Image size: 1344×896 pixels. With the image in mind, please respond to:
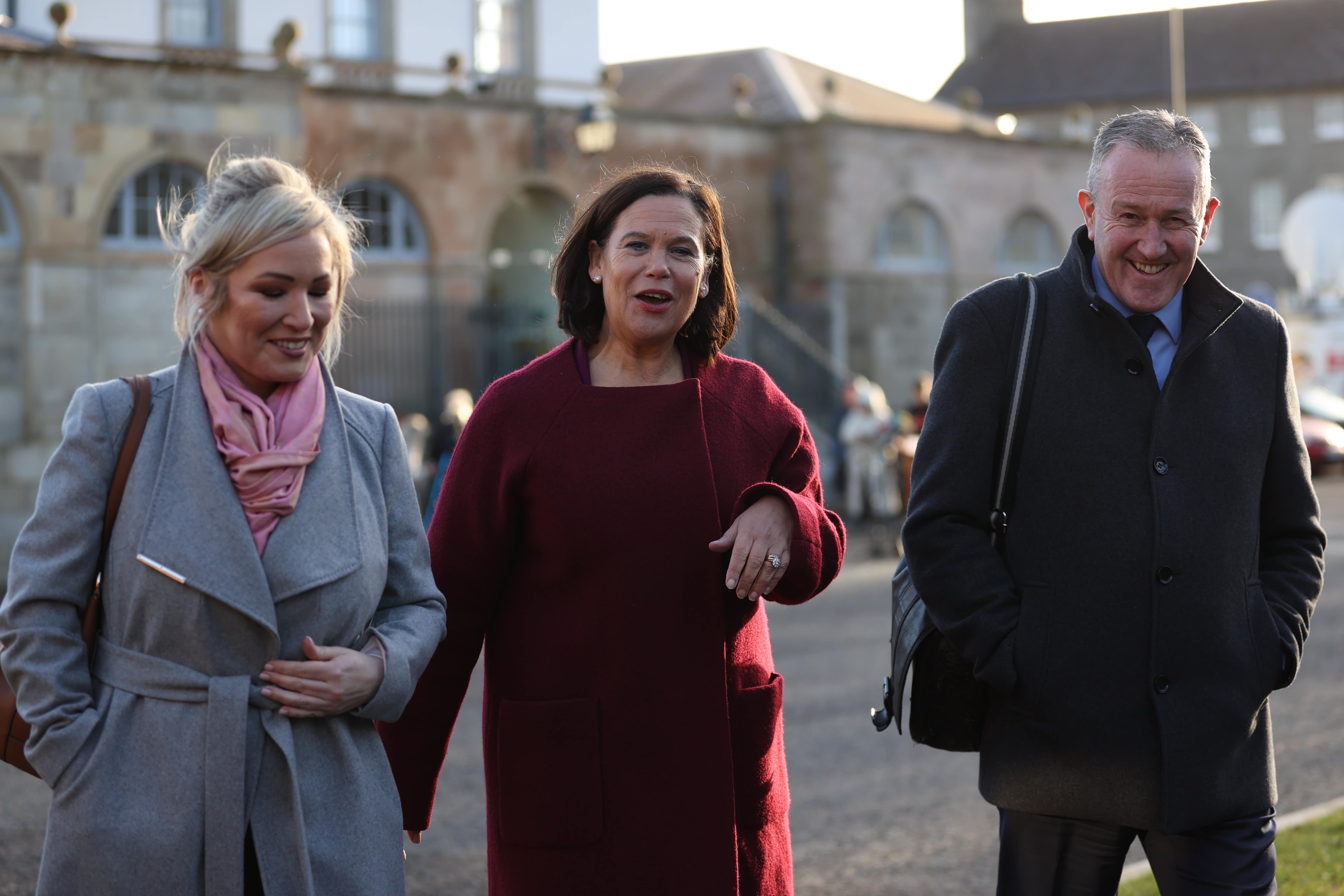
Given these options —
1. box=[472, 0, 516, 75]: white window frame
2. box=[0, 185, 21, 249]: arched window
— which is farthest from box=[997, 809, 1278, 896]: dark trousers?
box=[472, 0, 516, 75]: white window frame

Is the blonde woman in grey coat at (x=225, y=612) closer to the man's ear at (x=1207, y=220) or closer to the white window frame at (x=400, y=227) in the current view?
the man's ear at (x=1207, y=220)

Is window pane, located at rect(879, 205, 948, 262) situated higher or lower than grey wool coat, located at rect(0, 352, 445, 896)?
higher

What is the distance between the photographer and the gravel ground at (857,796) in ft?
18.9

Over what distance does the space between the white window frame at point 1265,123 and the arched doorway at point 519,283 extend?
43.9 m

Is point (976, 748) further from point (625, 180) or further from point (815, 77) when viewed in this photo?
point (815, 77)

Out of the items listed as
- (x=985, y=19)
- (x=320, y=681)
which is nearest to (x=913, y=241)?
(x=320, y=681)

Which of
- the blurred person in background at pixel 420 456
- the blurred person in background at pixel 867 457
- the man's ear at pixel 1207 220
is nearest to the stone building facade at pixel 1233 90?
the blurred person in background at pixel 867 457

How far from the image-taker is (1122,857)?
346cm

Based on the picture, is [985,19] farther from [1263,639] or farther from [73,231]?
[1263,639]

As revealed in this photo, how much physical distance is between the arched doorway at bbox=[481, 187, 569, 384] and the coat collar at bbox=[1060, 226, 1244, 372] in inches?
678

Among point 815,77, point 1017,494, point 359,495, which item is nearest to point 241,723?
point 359,495

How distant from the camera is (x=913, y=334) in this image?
95.5 feet

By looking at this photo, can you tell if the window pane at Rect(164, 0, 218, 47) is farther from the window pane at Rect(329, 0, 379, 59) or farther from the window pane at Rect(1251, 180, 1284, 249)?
the window pane at Rect(1251, 180, 1284, 249)

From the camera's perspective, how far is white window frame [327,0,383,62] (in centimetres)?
2447
